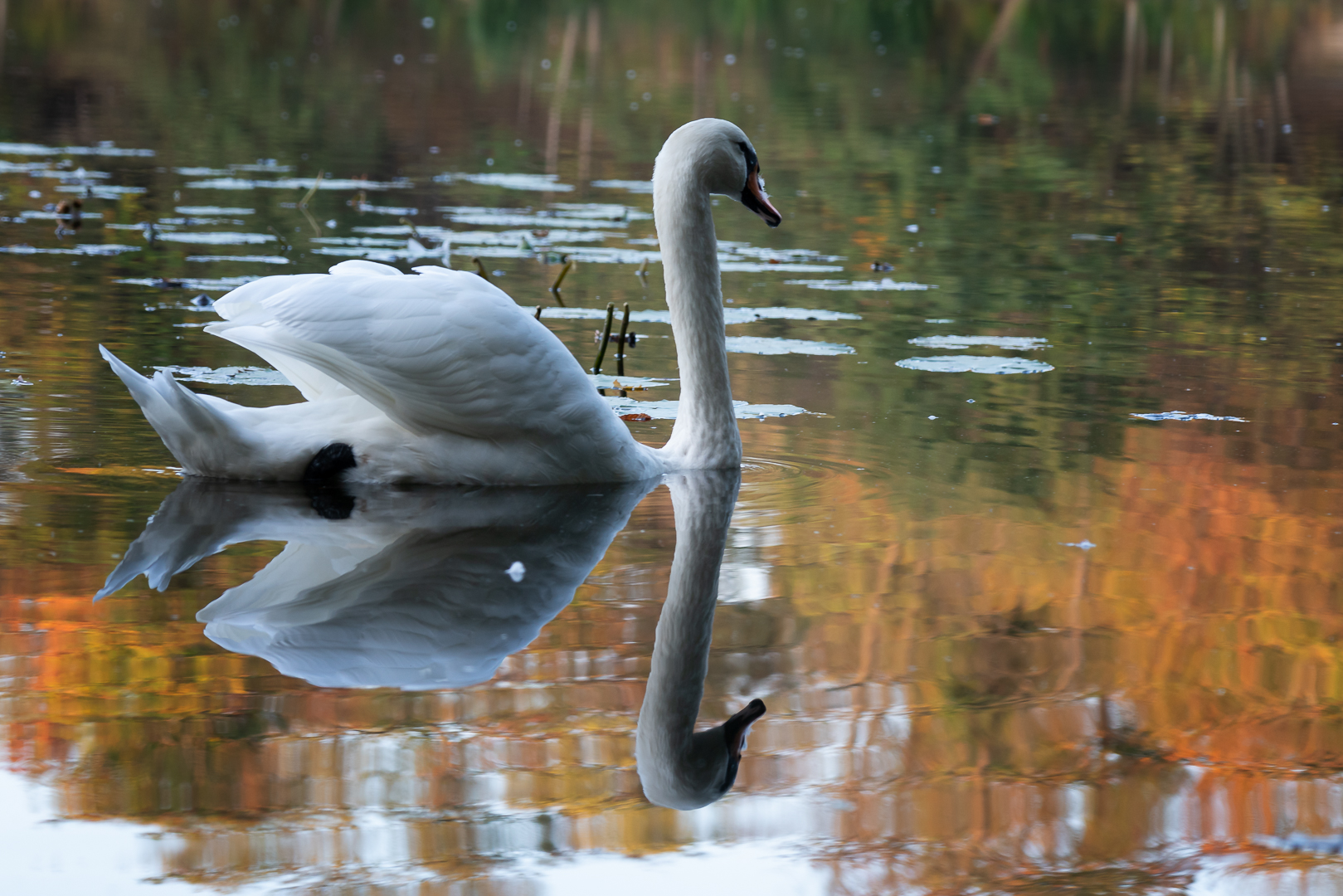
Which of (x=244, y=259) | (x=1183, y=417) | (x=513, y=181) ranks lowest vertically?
(x=1183, y=417)

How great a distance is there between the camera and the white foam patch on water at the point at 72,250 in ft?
35.0

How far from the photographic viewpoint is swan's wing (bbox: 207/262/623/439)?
216 inches

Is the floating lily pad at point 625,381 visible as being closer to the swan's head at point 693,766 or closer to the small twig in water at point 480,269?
the small twig in water at point 480,269

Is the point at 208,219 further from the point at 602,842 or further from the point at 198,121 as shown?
the point at 602,842

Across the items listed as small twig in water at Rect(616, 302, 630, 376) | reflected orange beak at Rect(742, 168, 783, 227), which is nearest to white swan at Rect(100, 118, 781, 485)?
reflected orange beak at Rect(742, 168, 783, 227)


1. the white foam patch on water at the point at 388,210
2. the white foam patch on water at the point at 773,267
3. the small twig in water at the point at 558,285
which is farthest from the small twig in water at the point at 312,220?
the white foam patch on water at the point at 773,267

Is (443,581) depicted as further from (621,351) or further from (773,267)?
(773,267)

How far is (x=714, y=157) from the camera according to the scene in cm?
650

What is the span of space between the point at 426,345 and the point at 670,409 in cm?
205

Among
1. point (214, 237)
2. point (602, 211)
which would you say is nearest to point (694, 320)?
point (214, 237)

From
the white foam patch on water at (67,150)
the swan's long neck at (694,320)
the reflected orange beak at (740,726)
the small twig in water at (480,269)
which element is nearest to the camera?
the reflected orange beak at (740,726)

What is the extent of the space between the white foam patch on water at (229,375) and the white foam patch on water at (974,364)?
109 inches

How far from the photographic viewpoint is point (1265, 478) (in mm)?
6398

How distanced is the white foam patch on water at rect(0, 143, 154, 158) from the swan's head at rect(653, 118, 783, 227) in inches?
423
